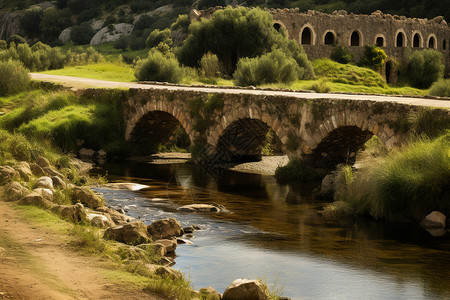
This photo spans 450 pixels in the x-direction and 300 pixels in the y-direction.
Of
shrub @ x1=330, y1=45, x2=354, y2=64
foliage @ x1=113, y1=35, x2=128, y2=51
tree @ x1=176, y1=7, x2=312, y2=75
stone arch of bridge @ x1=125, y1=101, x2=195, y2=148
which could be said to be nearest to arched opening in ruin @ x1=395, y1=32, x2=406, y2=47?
shrub @ x1=330, y1=45, x2=354, y2=64

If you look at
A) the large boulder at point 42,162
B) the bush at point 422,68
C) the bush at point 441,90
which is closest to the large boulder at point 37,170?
the large boulder at point 42,162

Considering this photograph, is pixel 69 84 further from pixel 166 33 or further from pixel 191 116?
pixel 166 33

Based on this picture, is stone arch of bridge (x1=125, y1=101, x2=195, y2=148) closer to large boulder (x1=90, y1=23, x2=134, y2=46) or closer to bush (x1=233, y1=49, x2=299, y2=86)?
bush (x1=233, y1=49, x2=299, y2=86)

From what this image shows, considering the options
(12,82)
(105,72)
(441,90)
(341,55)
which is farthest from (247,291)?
(341,55)

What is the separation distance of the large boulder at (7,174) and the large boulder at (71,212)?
1.92 metres

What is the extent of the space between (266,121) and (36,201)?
27.5ft

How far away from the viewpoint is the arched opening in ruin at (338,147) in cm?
1730

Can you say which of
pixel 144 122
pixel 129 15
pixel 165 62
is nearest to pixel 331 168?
pixel 144 122

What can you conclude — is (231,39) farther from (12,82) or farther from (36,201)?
(36,201)

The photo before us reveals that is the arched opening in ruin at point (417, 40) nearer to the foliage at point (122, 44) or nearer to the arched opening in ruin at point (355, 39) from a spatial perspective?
the arched opening in ruin at point (355, 39)

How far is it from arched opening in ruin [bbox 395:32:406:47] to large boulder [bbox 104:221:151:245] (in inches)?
1927

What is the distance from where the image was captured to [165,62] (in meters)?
29.0

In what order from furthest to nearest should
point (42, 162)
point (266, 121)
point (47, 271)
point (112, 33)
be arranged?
point (112, 33)
point (266, 121)
point (42, 162)
point (47, 271)

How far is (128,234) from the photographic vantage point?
1020cm
